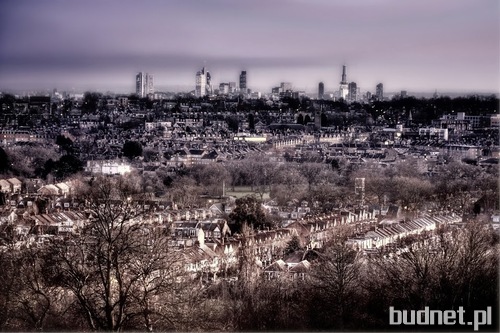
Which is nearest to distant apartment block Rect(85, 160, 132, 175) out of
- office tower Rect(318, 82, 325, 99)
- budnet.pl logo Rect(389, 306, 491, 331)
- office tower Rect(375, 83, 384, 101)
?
office tower Rect(375, 83, 384, 101)

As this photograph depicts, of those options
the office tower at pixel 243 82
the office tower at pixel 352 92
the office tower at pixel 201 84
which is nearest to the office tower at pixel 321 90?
the office tower at pixel 352 92

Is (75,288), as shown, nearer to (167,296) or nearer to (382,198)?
(167,296)

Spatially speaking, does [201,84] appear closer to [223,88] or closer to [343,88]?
[223,88]

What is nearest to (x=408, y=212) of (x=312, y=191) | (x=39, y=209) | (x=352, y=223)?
(x=352, y=223)

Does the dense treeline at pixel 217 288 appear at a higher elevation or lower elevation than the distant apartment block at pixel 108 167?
higher

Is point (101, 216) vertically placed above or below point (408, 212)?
above

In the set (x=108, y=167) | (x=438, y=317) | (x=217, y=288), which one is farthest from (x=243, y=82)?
(x=438, y=317)

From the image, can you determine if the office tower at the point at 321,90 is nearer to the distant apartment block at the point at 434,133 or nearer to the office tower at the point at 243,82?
the office tower at the point at 243,82
